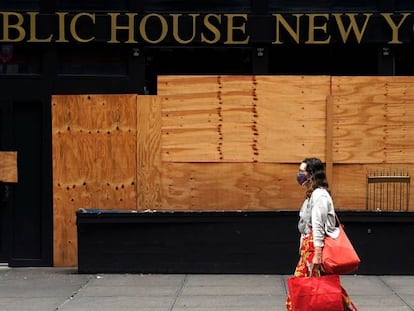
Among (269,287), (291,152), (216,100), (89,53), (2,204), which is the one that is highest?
(89,53)

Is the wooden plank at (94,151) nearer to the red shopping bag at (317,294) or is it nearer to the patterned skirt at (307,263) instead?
the patterned skirt at (307,263)

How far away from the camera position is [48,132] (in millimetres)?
11008

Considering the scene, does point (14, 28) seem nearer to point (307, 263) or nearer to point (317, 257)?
point (307, 263)

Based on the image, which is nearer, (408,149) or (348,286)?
(348,286)

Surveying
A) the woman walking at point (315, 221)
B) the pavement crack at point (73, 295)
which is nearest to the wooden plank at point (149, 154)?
the pavement crack at point (73, 295)

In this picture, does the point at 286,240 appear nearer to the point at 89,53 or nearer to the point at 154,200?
the point at 154,200

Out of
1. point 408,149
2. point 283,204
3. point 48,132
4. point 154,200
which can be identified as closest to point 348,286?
point 283,204

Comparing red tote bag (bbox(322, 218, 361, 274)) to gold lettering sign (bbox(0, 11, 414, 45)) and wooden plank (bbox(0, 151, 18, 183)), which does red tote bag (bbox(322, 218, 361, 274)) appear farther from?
wooden plank (bbox(0, 151, 18, 183))

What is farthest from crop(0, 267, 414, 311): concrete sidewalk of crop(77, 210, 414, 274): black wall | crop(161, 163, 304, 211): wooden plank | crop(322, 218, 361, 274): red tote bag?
crop(322, 218, 361, 274): red tote bag

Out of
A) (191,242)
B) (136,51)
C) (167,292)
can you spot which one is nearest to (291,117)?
(191,242)

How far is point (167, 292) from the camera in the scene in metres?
9.09

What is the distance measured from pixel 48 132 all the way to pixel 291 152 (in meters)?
3.73

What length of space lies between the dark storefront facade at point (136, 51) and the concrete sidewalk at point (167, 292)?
1293 millimetres

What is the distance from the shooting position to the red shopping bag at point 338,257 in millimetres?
6355
